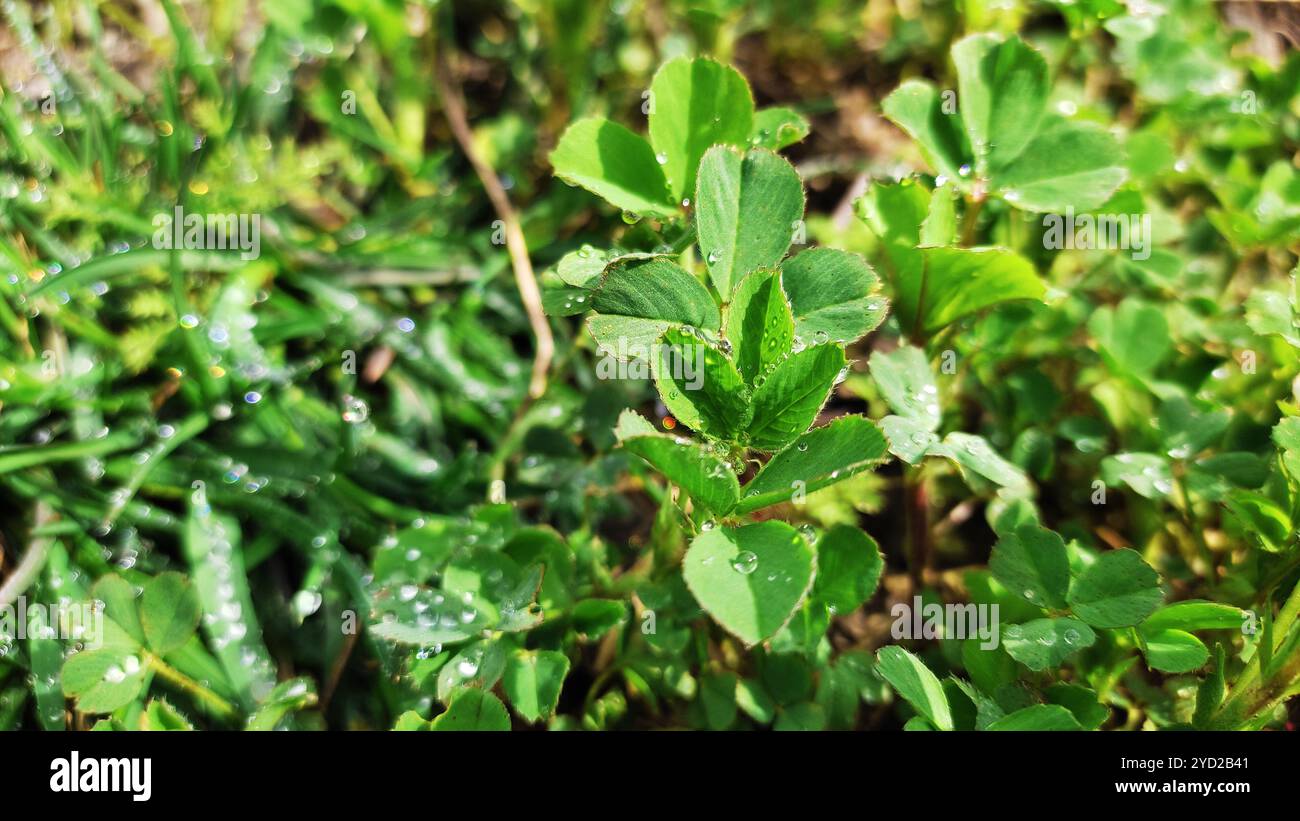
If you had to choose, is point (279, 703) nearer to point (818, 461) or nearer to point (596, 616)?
point (596, 616)

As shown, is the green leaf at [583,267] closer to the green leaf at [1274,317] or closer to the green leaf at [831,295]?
the green leaf at [831,295]

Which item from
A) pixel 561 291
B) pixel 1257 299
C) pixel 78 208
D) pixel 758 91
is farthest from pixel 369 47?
pixel 1257 299

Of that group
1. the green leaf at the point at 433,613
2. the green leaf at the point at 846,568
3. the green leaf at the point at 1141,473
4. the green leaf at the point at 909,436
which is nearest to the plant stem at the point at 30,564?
the green leaf at the point at 433,613

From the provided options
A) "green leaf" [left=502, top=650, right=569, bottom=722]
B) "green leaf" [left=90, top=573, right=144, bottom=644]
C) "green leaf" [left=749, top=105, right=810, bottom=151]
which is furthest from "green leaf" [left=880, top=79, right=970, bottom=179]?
"green leaf" [left=90, top=573, right=144, bottom=644]
